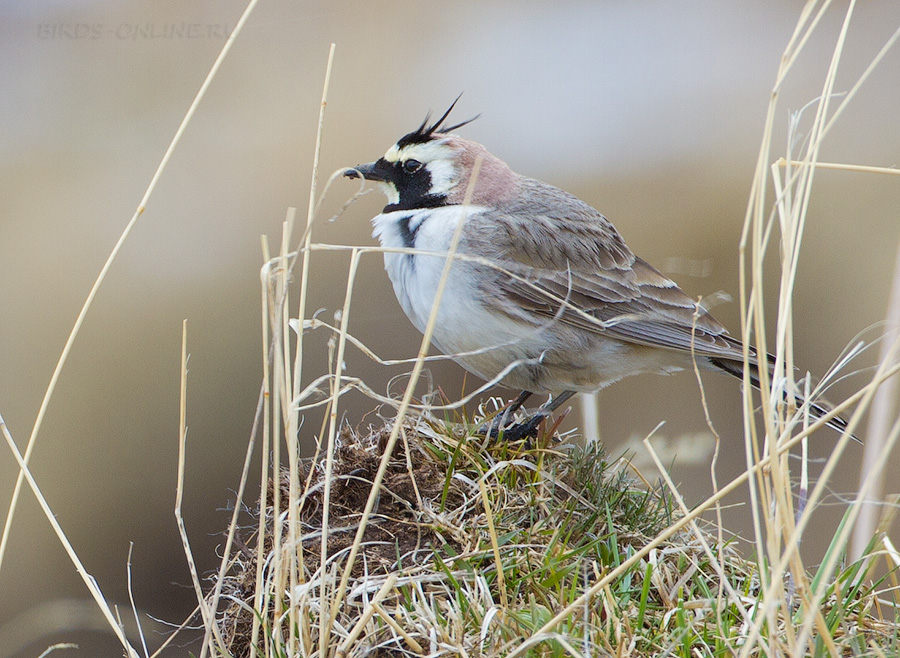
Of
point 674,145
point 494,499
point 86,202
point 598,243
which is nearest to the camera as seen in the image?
point 494,499

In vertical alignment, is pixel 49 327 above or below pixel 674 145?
below

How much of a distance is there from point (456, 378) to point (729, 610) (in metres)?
4.58

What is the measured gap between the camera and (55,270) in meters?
7.86

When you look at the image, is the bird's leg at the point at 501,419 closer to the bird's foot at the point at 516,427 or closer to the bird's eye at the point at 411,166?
the bird's foot at the point at 516,427

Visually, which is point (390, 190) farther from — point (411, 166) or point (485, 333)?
point (485, 333)

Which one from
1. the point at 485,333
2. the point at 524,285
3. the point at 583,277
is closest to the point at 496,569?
the point at 485,333

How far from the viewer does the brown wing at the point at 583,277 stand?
377 cm

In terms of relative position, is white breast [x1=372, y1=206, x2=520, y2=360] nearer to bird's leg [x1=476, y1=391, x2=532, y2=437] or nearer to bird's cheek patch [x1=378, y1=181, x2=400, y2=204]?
bird's leg [x1=476, y1=391, x2=532, y2=437]

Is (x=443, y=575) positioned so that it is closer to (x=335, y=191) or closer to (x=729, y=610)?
(x=729, y=610)

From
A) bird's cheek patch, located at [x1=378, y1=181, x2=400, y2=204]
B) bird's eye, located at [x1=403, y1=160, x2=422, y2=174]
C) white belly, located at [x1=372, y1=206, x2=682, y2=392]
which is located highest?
bird's eye, located at [x1=403, y1=160, x2=422, y2=174]

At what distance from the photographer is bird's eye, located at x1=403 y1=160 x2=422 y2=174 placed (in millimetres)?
4047

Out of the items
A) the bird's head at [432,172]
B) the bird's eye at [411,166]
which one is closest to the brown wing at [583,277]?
the bird's head at [432,172]

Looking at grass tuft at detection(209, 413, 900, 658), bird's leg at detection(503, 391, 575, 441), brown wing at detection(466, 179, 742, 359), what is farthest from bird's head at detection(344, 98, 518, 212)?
grass tuft at detection(209, 413, 900, 658)

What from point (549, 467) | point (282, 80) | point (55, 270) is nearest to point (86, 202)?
point (55, 270)
